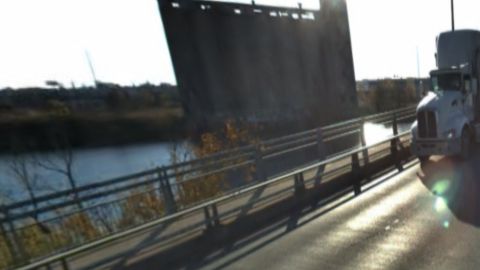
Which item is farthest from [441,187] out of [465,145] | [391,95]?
[391,95]

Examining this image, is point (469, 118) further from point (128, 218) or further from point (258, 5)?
point (258, 5)

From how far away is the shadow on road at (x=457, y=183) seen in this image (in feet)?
19.9

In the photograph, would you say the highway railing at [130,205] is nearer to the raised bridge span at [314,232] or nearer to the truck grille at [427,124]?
the raised bridge span at [314,232]

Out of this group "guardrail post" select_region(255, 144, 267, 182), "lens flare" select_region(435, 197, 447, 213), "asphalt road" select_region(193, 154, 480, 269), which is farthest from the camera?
"guardrail post" select_region(255, 144, 267, 182)

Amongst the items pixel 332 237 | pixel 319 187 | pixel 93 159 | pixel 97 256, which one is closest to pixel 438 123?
pixel 319 187

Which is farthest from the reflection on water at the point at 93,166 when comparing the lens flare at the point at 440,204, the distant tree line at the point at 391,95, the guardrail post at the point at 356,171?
the distant tree line at the point at 391,95

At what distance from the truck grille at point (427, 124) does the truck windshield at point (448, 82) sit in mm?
1339

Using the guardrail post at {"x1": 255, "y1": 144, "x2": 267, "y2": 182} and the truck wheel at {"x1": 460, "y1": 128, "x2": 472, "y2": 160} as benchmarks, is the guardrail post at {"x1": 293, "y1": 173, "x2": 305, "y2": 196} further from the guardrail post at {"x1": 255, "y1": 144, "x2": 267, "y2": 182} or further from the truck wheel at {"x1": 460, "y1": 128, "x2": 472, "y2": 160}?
the truck wheel at {"x1": 460, "y1": 128, "x2": 472, "y2": 160}

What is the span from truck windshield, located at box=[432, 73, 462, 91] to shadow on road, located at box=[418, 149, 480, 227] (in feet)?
6.89

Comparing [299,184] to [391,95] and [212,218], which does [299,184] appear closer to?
[212,218]

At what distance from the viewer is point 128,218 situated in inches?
303

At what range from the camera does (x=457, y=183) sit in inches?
308

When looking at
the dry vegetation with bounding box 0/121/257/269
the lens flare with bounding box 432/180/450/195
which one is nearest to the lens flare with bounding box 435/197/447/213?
the lens flare with bounding box 432/180/450/195

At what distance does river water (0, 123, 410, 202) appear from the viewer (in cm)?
2847
